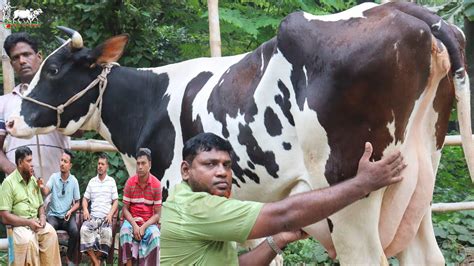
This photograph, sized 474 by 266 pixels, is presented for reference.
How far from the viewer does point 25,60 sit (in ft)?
19.9

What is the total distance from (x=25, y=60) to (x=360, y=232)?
324 centimetres

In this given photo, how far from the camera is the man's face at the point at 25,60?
6.02 meters

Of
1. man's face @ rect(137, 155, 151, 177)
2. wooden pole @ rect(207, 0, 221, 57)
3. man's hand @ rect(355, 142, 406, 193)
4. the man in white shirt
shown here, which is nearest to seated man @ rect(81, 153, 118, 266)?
the man in white shirt

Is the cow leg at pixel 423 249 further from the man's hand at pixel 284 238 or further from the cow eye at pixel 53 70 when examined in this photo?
the cow eye at pixel 53 70

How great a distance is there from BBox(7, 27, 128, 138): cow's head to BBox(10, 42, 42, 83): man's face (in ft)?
0.80

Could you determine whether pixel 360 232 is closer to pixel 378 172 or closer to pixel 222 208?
pixel 378 172

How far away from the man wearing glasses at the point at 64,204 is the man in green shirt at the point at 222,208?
10.8 ft

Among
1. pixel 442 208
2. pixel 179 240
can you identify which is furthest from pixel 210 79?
pixel 442 208

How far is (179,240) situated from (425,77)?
5.49ft

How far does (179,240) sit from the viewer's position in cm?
294

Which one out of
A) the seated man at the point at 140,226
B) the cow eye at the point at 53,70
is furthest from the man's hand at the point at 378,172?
the cow eye at the point at 53,70

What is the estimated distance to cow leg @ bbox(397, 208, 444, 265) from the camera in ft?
14.3

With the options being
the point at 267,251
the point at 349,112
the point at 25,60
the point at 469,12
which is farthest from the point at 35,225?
the point at 469,12

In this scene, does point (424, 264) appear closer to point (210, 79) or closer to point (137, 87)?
point (210, 79)
